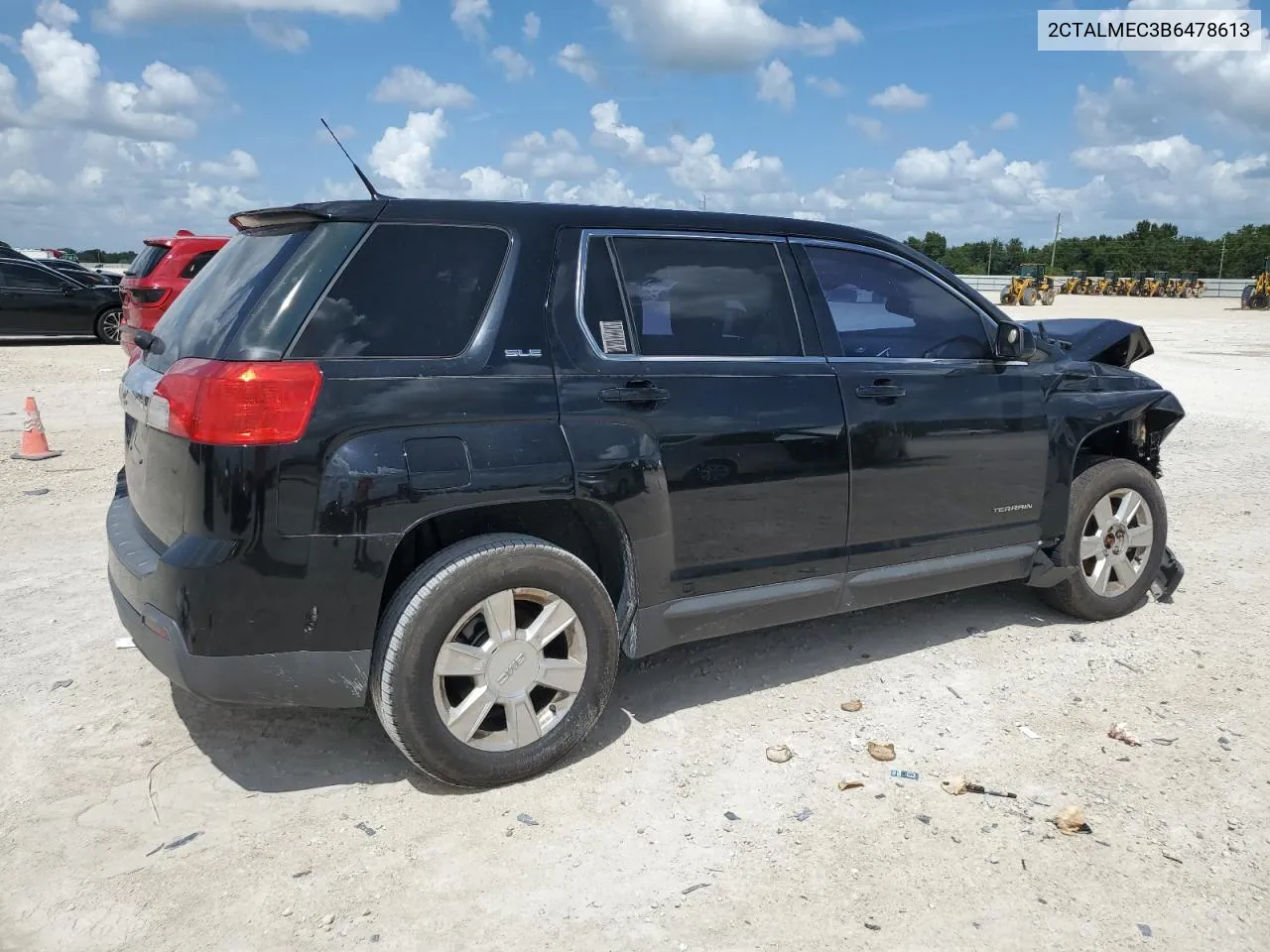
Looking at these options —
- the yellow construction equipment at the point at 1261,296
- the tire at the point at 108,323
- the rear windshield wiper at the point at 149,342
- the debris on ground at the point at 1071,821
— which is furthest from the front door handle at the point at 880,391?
the yellow construction equipment at the point at 1261,296

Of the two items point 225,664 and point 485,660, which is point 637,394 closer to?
point 485,660

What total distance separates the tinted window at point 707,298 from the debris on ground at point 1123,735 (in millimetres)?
1833

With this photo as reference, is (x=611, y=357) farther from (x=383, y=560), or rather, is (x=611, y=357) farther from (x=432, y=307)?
(x=383, y=560)

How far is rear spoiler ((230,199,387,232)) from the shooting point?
3.25 metres

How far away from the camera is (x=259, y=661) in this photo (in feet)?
10.0

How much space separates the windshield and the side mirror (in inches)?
114

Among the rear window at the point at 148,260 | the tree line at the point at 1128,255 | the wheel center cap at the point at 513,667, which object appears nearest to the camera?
the wheel center cap at the point at 513,667

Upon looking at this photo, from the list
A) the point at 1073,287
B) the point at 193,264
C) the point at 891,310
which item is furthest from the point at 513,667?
the point at 1073,287

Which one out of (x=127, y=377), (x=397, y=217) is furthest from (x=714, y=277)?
(x=127, y=377)

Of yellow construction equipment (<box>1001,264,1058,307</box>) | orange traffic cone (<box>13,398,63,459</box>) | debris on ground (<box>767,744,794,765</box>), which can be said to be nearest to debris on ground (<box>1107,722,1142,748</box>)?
debris on ground (<box>767,744,794,765</box>)

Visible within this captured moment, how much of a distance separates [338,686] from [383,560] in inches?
16.9

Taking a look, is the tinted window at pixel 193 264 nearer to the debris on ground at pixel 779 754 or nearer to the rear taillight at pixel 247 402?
the rear taillight at pixel 247 402

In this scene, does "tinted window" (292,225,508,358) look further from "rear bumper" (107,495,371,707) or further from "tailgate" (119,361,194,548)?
"rear bumper" (107,495,371,707)

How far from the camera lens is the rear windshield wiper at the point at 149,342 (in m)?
3.57
